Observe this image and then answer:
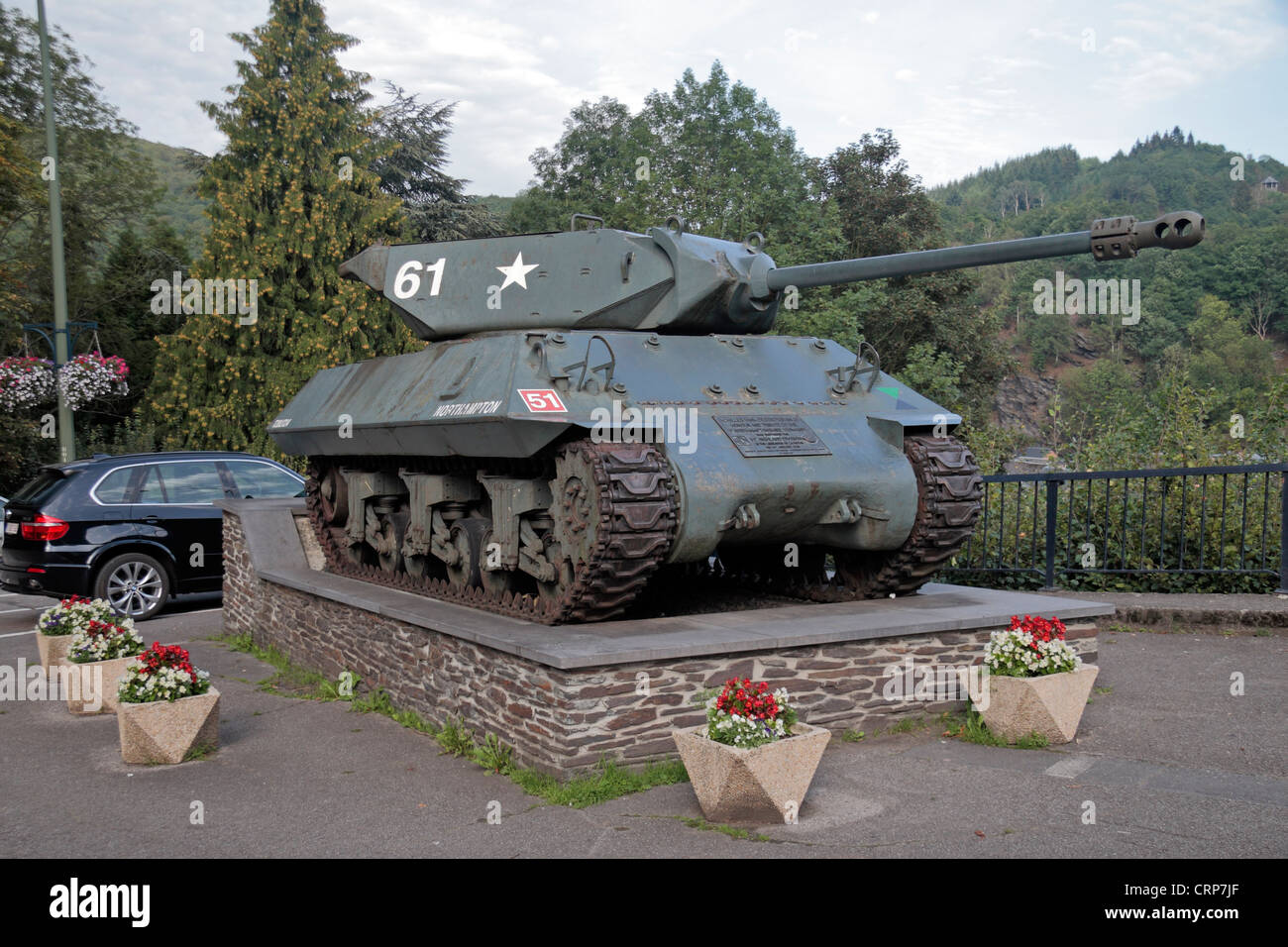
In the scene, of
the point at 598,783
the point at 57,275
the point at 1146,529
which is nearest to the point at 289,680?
the point at 598,783

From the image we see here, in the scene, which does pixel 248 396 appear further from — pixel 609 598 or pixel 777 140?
pixel 777 140

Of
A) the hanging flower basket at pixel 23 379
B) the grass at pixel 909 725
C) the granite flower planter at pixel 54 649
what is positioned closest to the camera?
the grass at pixel 909 725

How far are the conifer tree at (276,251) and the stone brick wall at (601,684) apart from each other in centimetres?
1534

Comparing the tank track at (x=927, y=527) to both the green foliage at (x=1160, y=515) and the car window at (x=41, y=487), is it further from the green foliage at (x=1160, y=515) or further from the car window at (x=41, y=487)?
the car window at (x=41, y=487)

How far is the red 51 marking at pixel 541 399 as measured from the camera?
7582 mm

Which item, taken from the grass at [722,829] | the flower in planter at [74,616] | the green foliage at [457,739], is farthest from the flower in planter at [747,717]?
the flower in planter at [74,616]

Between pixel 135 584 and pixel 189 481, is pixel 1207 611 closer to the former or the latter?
pixel 189 481

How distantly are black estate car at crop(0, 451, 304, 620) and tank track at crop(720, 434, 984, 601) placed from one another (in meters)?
7.69

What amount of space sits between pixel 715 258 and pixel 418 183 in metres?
30.1

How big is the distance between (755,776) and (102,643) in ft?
17.6

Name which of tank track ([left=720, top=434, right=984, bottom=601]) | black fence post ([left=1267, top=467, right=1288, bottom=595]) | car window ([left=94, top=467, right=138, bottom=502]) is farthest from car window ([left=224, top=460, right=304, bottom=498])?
black fence post ([left=1267, top=467, right=1288, bottom=595])

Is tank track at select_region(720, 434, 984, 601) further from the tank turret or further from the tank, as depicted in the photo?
the tank turret

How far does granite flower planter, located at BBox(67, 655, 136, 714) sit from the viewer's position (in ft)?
27.6

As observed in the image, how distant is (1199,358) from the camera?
54.8 metres
